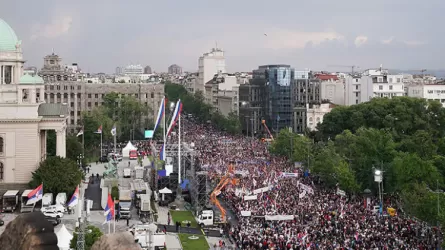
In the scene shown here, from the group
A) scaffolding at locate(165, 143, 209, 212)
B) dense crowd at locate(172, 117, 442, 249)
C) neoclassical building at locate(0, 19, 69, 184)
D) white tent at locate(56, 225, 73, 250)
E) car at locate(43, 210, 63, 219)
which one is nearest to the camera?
white tent at locate(56, 225, 73, 250)

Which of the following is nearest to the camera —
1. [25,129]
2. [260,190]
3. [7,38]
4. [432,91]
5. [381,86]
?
[260,190]

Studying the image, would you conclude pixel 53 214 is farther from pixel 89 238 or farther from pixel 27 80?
pixel 27 80

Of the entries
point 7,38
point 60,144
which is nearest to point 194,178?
point 60,144

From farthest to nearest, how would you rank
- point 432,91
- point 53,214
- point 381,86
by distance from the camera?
point 381,86
point 432,91
point 53,214

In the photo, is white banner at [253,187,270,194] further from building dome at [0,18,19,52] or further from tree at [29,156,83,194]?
building dome at [0,18,19,52]

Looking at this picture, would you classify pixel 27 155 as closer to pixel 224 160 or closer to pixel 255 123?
pixel 224 160

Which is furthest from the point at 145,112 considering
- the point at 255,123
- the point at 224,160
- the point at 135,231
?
the point at 135,231

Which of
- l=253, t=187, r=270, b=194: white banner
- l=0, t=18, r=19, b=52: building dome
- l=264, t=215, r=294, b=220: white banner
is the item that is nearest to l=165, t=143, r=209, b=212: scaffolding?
l=253, t=187, r=270, b=194: white banner

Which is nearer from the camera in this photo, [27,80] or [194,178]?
[194,178]
